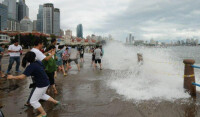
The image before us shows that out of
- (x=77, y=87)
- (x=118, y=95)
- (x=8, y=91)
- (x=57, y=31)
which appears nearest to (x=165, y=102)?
(x=118, y=95)

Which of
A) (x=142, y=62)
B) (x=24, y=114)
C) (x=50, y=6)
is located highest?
(x=50, y=6)

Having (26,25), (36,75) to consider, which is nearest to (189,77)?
(36,75)

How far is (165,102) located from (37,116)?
356 cm

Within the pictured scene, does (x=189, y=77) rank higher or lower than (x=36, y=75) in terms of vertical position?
lower

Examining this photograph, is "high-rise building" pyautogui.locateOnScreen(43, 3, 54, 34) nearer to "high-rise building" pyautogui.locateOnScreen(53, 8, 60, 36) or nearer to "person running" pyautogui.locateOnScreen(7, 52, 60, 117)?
"high-rise building" pyautogui.locateOnScreen(53, 8, 60, 36)

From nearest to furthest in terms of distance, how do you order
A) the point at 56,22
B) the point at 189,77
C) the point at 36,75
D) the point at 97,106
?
the point at 36,75 < the point at 97,106 < the point at 189,77 < the point at 56,22

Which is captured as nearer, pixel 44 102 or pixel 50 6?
pixel 44 102

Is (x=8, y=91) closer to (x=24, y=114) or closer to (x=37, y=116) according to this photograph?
(x=24, y=114)

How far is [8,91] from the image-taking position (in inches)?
224

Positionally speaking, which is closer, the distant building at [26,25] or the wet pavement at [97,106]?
the wet pavement at [97,106]

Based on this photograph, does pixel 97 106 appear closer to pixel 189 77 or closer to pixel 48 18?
pixel 189 77

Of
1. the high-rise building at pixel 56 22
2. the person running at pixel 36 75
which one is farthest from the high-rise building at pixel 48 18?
the person running at pixel 36 75

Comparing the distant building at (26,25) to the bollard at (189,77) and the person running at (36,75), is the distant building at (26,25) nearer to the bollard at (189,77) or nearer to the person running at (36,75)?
the person running at (36,75)

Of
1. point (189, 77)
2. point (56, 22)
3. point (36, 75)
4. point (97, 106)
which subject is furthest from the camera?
point (56, 22)
